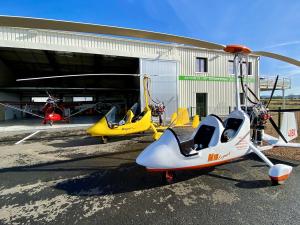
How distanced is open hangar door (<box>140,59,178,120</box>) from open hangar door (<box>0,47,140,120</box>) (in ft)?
6.44

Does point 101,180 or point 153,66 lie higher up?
point 153,66

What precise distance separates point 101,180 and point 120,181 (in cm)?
46

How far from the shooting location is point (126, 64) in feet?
66.3

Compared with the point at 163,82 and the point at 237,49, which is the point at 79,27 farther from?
the point at 163,82

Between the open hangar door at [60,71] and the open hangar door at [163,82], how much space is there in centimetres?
196

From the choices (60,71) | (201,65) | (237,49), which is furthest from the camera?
(60,71)

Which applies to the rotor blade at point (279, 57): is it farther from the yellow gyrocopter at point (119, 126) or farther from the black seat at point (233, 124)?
the yellow gyrocopter at point (119, 126)

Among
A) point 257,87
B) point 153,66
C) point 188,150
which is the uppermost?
point 153,66

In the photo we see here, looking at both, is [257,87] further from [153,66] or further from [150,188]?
[150,188]

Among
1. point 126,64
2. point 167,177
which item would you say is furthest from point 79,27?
point 126,64

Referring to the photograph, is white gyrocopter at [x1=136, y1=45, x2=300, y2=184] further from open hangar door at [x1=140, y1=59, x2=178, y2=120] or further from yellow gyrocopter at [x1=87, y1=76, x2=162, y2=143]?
open hangar door at [x1=140, y1=59, x2=178, y2=120]

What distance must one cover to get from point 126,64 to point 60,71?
8.56 metres

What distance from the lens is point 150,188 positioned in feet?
12.8

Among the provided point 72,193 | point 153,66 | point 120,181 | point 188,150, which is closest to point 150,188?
point 120,181
